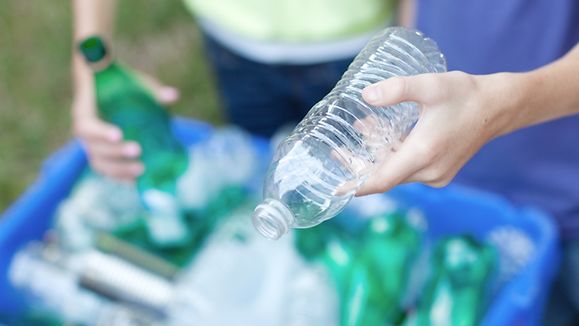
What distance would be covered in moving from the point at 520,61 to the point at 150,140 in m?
0.57

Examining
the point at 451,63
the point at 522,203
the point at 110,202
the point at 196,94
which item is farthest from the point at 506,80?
the point at 196,94

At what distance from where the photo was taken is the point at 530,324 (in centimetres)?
107

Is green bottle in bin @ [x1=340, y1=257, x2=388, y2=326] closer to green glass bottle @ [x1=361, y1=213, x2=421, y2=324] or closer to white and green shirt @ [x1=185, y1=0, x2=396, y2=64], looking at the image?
green glass bottle @ [x1=361, y1=213, x2=421, y2=324]

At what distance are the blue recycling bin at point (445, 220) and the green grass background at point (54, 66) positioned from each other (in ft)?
2.25

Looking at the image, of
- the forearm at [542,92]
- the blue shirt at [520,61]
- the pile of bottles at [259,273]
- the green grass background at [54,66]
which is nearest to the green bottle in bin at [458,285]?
the pile of bottles at [259,273]

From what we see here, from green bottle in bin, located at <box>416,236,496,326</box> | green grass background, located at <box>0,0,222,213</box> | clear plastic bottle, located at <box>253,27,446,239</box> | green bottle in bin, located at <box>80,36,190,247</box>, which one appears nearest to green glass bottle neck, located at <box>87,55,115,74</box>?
green bottle in bin, located at <box>80,36,190,247</box>

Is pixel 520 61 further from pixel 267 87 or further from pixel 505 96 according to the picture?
pixel 267 87

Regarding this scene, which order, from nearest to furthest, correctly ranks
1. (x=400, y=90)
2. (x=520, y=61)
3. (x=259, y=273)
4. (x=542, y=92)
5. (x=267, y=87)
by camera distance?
(x=400, y=90), (x=542, y=92), (x=520, y=61), (x=259, y=273), (x=267, y=87)

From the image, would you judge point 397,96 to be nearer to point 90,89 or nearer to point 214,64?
point 90,89

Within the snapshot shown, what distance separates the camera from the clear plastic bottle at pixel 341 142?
26.8 inches

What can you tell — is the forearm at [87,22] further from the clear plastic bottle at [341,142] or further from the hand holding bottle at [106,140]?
the clear plastic bottle at [341,142]

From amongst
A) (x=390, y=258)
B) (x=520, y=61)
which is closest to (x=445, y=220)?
(x=390, y=258)

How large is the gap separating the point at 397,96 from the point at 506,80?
127 millimetres

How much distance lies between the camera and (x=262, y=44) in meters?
1.19
